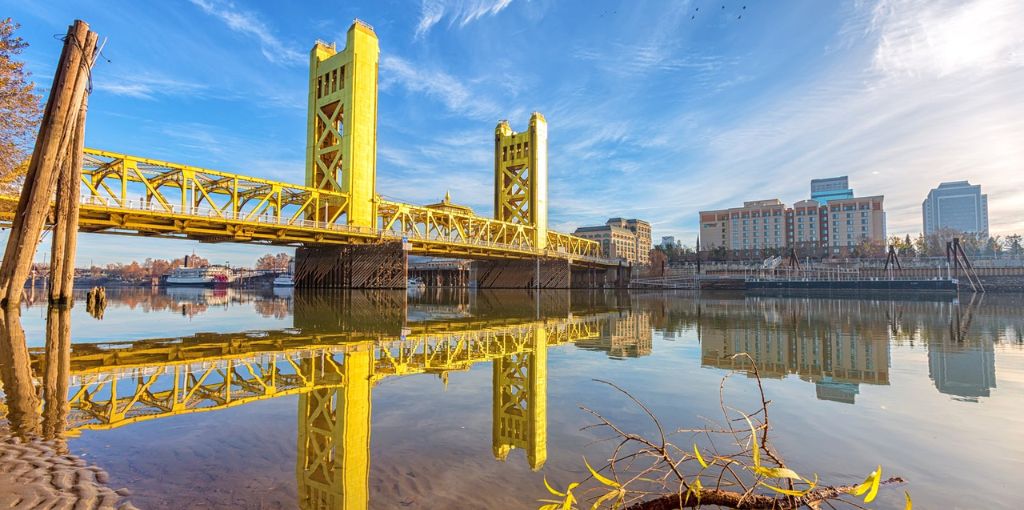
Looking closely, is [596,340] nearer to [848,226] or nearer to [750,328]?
[750,328]

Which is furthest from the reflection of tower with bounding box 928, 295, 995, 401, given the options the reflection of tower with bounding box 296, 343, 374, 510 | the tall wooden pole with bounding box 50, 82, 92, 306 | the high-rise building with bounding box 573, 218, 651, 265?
the high-rise building with bounding box 573, 218, 651, 265

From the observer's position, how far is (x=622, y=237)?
164 metres

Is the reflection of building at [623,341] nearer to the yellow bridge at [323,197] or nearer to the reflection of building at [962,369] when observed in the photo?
the reflection of building at [962,369]

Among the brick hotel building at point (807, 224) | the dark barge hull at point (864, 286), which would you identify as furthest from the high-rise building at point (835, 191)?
the dark barge hull at point (864, 286)

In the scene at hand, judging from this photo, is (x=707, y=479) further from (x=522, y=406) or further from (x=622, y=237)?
(x=622, y=237)

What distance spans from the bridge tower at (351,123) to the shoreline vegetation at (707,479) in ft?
117

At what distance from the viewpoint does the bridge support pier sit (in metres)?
38.7

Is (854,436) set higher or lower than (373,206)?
lower

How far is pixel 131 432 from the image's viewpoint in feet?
14.1

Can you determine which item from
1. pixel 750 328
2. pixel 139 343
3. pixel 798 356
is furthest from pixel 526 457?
pixel 750 328

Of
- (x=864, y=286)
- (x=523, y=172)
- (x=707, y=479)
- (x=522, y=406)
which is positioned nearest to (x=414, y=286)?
(x=523, y=172)

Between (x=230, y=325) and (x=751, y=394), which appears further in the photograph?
(x=230, y=325)

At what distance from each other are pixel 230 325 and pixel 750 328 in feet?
50.1

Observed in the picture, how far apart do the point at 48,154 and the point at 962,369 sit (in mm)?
24251
